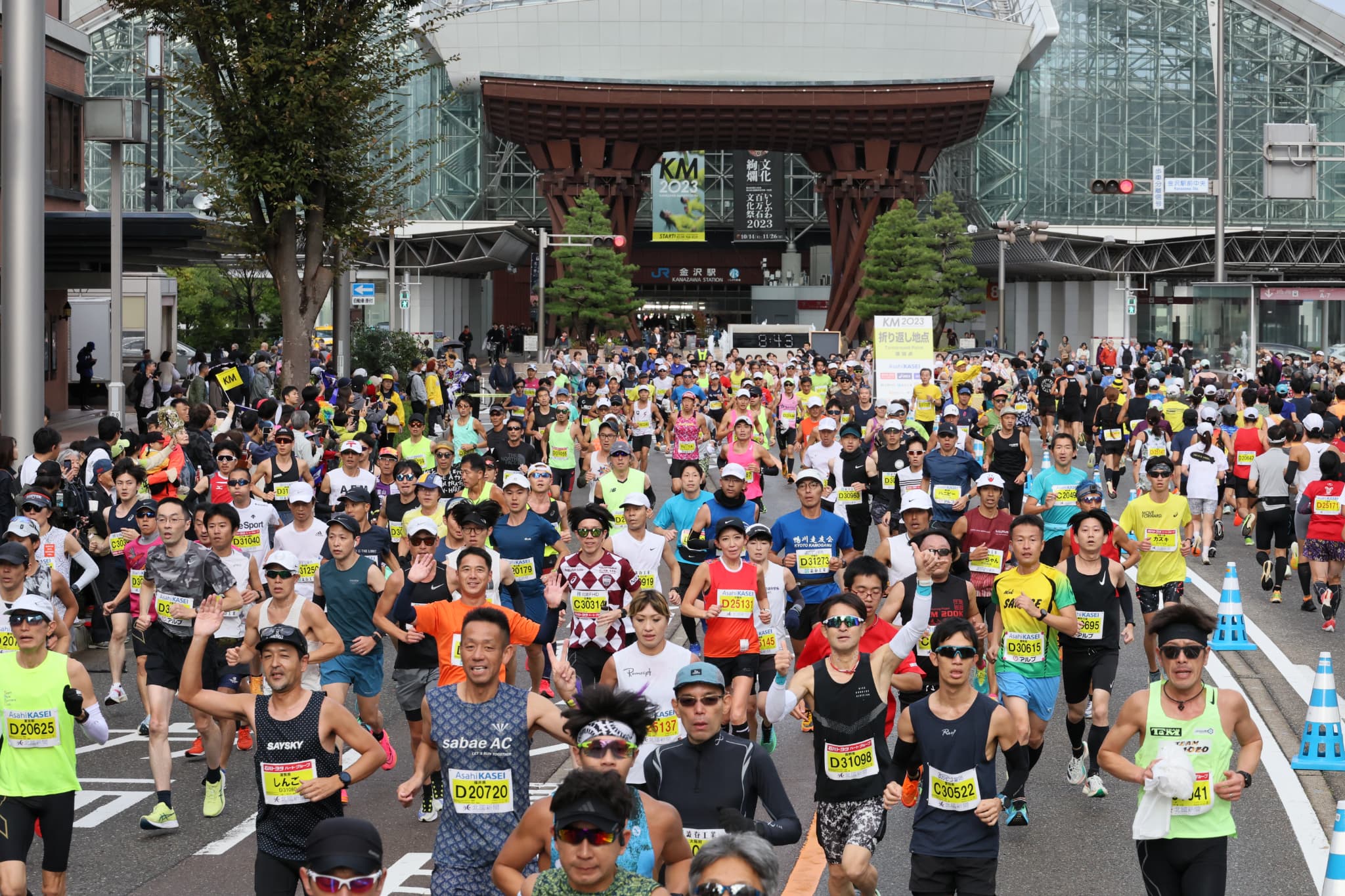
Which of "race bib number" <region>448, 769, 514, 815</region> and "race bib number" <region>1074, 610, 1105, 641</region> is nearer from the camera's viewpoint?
"race bib number" <region>448, 769, 514, 815</region>

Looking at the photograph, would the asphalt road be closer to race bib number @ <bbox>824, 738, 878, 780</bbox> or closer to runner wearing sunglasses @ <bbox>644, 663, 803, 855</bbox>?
race bib number @ <bbox>824, 738, 878, 780</bbox>

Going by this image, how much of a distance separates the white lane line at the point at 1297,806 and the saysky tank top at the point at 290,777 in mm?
4092

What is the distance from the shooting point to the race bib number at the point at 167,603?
10172mm

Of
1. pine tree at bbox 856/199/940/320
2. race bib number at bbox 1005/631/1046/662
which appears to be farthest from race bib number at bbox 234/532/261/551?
pine tree at bbox 856/199/940/320

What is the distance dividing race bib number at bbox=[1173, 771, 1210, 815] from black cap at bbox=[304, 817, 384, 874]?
129 inches

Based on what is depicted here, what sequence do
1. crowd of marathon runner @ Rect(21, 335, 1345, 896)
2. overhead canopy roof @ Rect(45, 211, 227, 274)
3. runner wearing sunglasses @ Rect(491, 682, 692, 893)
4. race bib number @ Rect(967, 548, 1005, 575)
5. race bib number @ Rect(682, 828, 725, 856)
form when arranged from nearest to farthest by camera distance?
1. runner wearing sunglasses @ Rect(491, 682, 692, 893)
2. race bib number @ Rect(682, 828, 725, 856)
3. crowd of marathon runner @ Rect(21, 335, 1345, 896)
4. race bib number @ Rect(967, 548, 1005, 575)
5. overhead canopy roof @ Rect(45, 211, 227, 274)

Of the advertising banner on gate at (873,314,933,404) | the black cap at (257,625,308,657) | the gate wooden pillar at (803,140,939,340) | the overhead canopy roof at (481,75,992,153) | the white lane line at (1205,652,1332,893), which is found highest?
the overhead canopy roof at (481,75,992,153)

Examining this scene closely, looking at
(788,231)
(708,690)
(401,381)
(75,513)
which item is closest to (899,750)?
(708,690)

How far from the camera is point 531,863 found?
583cm

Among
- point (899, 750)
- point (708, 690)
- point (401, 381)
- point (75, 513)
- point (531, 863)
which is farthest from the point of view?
point (401, 381)

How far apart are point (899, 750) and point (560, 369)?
100 ft

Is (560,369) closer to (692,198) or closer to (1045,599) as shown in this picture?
(1045,599)

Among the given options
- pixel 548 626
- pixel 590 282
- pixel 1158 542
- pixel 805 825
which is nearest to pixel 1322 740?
pixel 1158 542

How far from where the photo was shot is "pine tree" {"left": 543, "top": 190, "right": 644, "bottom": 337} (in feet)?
247
